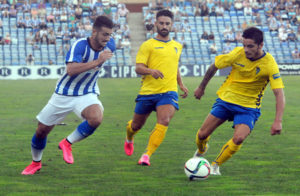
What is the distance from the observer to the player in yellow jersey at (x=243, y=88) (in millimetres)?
7996

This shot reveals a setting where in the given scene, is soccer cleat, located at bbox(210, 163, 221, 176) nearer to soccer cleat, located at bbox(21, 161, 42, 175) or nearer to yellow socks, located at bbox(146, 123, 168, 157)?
yellow socks, located at bbox(146, 123, 168, 157)

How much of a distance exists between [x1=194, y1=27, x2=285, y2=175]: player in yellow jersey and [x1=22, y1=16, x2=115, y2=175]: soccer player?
1503mm

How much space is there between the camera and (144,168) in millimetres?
8828

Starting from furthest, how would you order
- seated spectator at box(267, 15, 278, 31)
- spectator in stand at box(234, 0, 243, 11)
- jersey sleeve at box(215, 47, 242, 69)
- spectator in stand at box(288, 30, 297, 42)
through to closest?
spectator in stand at box(234, 0, 243, 11), seated spectator at box(267, 15, 278, 31), spectator in stand at box(288, 30, 297, 42), jersey sleeve at box(215, 47, 242, 69)

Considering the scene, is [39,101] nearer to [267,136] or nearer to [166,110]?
[267,136]

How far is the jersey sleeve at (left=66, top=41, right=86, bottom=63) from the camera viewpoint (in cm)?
826

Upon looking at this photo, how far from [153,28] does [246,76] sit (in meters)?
33.0

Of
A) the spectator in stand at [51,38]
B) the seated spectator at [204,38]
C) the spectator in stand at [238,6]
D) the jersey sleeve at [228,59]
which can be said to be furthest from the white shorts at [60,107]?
the spectator in stand at [238,6]

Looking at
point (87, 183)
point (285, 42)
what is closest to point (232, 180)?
point (87, 183)

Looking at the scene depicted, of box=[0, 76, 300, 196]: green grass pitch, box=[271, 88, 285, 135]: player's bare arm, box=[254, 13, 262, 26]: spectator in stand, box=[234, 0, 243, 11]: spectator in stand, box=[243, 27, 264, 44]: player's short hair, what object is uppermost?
box=[243, 27, 264, 44]: player's short hair

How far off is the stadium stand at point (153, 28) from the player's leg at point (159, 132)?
3005cm

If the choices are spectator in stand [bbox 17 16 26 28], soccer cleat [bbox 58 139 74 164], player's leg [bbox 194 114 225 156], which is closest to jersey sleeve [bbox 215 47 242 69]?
player's leg [bbox 194 114 225 156]

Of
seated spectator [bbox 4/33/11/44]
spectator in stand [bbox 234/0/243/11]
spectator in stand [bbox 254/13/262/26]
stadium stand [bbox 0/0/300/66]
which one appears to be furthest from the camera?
spectator in stand [bbox 234/0/243/11]

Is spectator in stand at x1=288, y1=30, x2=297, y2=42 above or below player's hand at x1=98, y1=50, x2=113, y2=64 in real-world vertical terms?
below
